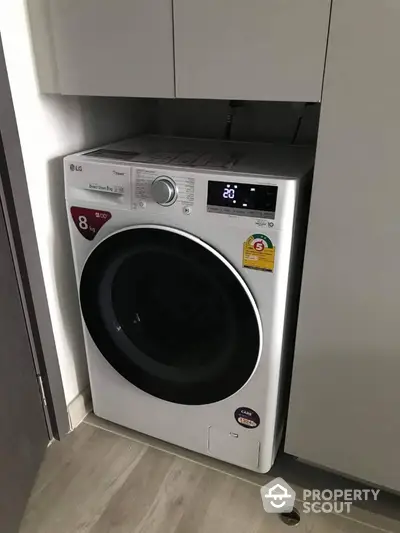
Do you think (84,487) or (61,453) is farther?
(61,453)

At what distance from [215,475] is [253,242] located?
2.41ft

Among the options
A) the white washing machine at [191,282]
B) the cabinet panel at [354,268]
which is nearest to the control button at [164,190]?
the white washing machine at [191,282]

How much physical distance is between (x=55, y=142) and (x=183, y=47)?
18.4 inches

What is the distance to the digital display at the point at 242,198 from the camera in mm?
960

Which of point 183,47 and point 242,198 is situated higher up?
point 183,47

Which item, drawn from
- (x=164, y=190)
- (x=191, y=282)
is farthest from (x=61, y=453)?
(x=164, y=190)

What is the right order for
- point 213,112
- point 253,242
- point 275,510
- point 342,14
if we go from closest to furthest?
point 342,14
point 253,242
point 275,510
point 213,112

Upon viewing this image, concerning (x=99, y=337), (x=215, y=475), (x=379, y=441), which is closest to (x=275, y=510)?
(x=215, y=475)

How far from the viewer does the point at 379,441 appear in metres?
1.10

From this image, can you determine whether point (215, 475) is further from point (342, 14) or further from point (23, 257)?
point (342, 14)

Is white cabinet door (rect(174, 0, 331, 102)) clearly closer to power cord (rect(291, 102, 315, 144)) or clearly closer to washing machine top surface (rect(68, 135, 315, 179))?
washing machine top surface (rect(68, 135, 315, 179))

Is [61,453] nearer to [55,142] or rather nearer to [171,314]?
[171,314]

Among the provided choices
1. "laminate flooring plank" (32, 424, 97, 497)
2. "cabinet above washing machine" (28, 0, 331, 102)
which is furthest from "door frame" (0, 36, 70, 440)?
"cabinet above washing machine" (28, 0, 331, 102)

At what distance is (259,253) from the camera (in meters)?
1.00
